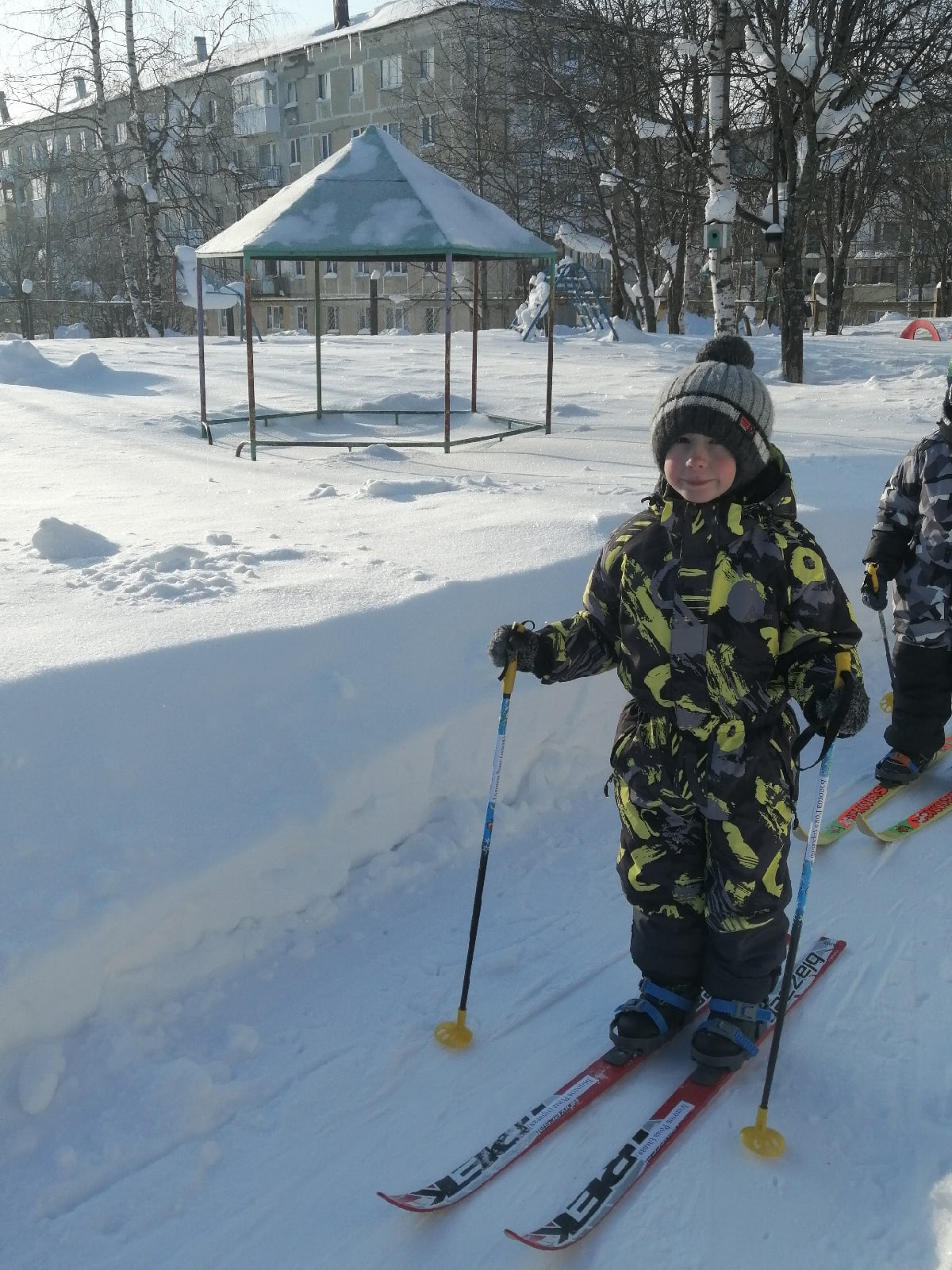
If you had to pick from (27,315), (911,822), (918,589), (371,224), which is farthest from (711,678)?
(27,315)

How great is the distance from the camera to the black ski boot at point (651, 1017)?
2.57 meters

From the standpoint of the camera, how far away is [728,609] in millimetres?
2330

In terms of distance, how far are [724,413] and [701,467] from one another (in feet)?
0.41

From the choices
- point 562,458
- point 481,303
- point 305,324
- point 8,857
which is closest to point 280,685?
point 8,857

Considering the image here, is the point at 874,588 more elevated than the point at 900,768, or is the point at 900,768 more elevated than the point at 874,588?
the point at 874,588

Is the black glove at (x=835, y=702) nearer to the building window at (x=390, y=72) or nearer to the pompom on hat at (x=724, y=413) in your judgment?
the pompom on hat at (x=724, y=413)

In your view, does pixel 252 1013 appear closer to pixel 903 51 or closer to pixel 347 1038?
pixel 347 1038

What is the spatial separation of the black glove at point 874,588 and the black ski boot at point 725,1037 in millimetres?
1805

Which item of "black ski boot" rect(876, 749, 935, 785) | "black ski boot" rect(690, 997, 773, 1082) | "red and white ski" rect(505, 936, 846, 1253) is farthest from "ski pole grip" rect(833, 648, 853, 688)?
"black ski boot" rect(876, 749, 935, 785)

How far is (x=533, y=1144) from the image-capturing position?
7.57 feet

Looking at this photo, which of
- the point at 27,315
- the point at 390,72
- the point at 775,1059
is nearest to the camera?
the point at 775,1059

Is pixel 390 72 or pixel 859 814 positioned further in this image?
pixel 390 72

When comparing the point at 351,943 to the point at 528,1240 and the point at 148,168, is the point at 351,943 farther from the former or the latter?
the point at 148,168

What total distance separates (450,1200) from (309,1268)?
0.99 feet
